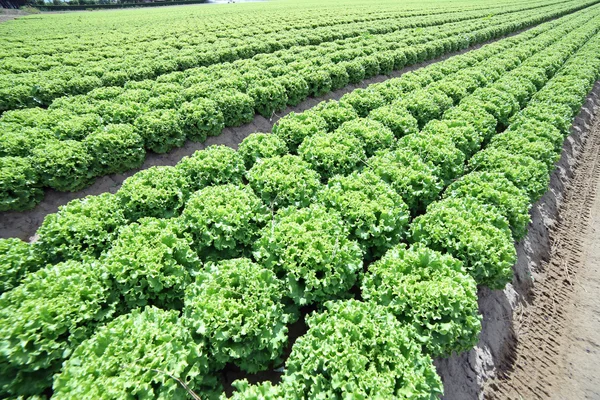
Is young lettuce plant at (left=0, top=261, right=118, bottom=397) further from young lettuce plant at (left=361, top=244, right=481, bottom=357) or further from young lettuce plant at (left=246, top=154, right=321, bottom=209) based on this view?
young lettuce plant at (left=361, top=244, right=481, bottom=357)

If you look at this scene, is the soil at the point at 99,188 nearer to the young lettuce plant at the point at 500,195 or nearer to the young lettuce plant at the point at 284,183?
the young lettuce plant at the point at 284,183

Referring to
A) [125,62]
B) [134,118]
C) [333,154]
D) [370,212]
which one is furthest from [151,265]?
[125,62]

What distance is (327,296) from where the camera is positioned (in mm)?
5430

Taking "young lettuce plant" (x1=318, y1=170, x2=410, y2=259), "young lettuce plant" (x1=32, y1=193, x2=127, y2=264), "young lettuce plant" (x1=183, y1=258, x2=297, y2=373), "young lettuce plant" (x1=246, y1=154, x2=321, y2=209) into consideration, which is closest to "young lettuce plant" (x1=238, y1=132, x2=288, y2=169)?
"young lettuce plant" (x1=246, y1=154, x2=321, y2=209)

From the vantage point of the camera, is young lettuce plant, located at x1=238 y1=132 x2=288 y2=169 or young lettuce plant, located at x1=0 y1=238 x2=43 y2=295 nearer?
young lettuce plant, located at x1=0 y1=238 x2=43 y2=295

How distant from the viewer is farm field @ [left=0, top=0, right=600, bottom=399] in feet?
13.8

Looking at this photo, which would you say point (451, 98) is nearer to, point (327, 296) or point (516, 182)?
point (516, 182)

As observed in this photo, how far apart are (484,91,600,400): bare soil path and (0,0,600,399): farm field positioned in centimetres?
111

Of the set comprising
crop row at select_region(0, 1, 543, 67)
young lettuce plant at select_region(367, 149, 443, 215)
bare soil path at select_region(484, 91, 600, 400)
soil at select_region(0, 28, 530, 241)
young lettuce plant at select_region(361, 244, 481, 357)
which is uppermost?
crop row at select_region(0, 1, 543, 67)

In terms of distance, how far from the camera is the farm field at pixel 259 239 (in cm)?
421

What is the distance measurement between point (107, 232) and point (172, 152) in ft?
20.0

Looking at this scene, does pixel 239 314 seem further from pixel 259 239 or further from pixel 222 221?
pixel 222 221

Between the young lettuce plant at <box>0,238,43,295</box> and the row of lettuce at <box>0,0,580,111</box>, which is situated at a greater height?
the row of lettuce at <box>0,0,580,111</box>

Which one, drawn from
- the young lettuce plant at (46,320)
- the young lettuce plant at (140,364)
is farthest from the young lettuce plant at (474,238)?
the young lettuce plant at (46,320)
